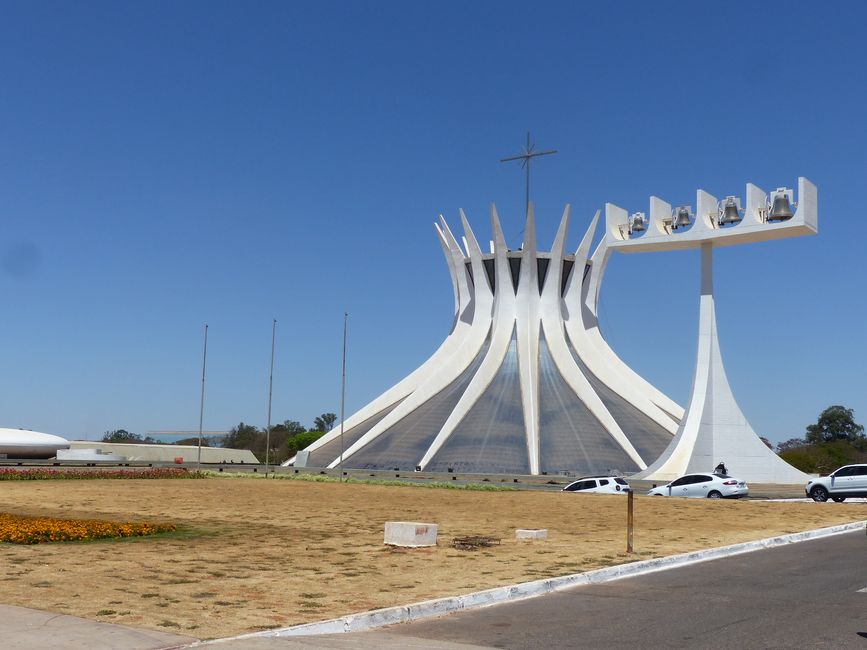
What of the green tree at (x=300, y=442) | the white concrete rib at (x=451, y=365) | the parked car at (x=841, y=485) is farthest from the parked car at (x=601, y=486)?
the green tree at (x=300, y=442)

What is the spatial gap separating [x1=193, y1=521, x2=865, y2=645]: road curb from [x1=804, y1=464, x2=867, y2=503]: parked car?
13.6m

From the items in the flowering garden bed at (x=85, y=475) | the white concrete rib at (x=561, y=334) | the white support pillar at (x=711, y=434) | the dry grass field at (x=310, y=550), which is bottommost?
the flowering garden bed at (x=85, y=475)

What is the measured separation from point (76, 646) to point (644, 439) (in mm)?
39675

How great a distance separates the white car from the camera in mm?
29844

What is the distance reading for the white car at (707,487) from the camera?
29844 mm

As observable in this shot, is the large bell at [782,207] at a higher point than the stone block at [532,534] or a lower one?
higher

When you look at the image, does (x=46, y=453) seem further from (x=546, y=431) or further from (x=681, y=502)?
(x=681, y=502)

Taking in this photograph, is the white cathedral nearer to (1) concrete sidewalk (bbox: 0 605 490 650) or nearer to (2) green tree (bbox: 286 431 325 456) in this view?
(1) concrete sidewalk (bbox: 0 605 490 650)

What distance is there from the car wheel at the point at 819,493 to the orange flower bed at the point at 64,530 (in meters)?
19.5

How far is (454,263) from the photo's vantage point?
2242 inches

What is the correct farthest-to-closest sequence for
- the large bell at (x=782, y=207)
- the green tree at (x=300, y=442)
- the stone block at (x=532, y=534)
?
the green tree at (x=300, y=442) → the large bell at (x=782, y=207) → the stone block at (x=532, y=534)

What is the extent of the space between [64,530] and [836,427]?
345 ft

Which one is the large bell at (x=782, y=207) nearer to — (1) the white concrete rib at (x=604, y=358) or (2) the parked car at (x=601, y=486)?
(2) the parked car at (x=601, y=486)

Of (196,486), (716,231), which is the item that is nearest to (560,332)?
(716,231)
